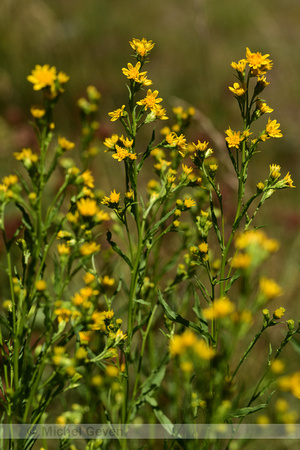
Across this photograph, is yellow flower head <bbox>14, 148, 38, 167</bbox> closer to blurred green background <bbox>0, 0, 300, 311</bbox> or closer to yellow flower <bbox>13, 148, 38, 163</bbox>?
yellow flower <bbox>13, 148, 38, 163</bbox>

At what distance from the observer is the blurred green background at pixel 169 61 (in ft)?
14.3

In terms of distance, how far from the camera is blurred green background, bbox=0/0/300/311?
14.3ft

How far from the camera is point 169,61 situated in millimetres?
9477

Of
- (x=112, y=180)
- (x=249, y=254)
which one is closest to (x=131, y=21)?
(x=112, y=180)

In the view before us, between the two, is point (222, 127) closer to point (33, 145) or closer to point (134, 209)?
point (33, 145)

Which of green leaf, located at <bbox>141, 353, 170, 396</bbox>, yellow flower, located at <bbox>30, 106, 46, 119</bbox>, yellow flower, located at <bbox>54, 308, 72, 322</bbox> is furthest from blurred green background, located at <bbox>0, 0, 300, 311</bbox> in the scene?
yellow flower, located at <bbox>54, 308, 72, 322</bbox>

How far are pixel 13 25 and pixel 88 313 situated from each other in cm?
704

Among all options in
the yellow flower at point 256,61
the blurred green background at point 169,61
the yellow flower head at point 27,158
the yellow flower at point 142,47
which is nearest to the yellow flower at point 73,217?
the yellow flower head at point 27,158

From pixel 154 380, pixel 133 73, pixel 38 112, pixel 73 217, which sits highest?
pixel 133 73

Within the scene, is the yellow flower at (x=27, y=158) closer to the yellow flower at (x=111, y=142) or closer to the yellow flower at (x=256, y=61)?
the yellow flower at (x=111, y=142)

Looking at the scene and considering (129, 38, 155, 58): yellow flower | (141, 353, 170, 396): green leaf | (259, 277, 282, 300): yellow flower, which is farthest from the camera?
(141, 353, 170, 396): green leaf

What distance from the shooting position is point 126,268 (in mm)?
3812

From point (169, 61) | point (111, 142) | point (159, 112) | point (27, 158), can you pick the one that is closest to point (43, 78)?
point (27, 158)

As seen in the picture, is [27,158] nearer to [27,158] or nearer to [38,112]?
[27,158]
